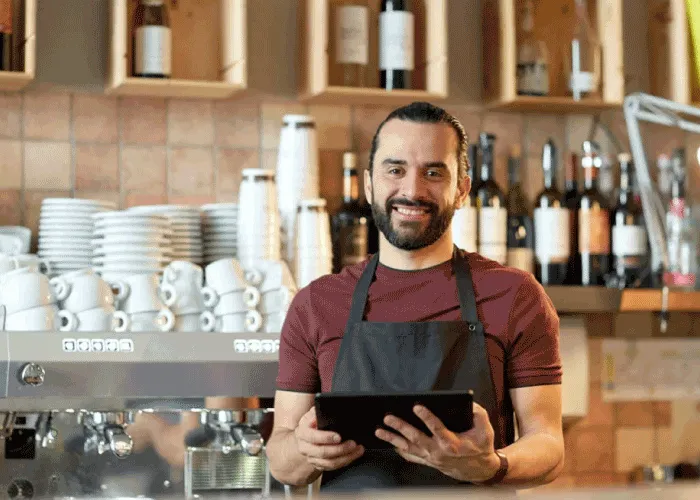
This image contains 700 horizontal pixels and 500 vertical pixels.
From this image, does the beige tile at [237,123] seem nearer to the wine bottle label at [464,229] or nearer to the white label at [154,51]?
the white label at [154,51]

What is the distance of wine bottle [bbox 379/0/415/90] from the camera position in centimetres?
308

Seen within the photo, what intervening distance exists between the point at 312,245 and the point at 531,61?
0.93m

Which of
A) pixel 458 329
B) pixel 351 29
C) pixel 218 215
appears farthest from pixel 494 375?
pixel 351 29

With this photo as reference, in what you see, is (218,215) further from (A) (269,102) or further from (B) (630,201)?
(B) (630,201)

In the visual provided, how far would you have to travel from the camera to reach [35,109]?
3078 mm

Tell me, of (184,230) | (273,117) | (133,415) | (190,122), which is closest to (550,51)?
(273,117)

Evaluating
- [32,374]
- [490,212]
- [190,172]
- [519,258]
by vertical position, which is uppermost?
[190,172]

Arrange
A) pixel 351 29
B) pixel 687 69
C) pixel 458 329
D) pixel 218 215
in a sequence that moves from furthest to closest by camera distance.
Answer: pixel 687 69
pixel 351 29
pixel 218 215
pixel 458 329

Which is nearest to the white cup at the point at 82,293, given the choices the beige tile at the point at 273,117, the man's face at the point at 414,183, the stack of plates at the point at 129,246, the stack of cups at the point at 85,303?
the stack of cups at the point at 85,303

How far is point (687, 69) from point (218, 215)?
1.43 m

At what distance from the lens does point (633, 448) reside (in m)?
3.62

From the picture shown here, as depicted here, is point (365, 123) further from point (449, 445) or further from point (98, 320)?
point (449, 445)

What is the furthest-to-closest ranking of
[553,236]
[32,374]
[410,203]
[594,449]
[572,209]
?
[594,449], [572,209], [553,236], [32,374], [410,203]

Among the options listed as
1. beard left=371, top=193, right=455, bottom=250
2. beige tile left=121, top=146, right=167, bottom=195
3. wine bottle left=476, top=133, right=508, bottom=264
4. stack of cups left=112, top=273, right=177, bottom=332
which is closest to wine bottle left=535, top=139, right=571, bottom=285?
wine bottle left=476, top=133, right=508, bottom=264
